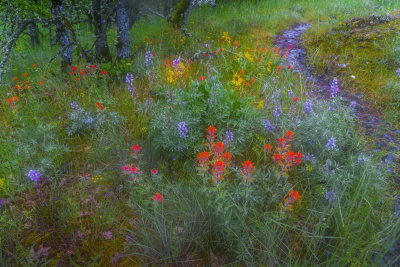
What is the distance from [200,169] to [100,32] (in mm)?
3976

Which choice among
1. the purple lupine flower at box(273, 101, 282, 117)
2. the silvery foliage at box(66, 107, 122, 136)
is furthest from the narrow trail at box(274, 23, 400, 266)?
the silvery foliage at box(66, 107, 122, 136)

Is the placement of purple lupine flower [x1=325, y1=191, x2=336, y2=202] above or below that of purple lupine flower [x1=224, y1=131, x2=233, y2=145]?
below

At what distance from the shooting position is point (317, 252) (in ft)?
6.12

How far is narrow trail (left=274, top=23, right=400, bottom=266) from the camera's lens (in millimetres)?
2490

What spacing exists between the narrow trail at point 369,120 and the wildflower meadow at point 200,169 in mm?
24

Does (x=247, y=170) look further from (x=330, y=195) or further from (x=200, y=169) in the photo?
(x=330, y=195)

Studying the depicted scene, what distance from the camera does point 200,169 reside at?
6.26 feet

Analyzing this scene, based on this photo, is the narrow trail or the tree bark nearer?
the narrow trail

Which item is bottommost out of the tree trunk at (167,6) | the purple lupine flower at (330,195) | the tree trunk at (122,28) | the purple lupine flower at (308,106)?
the purple lupine flower at (330,195)

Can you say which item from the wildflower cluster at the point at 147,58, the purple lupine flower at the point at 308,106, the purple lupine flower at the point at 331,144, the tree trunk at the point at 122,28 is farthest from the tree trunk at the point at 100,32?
the purple lupine flower at the point at 331,144

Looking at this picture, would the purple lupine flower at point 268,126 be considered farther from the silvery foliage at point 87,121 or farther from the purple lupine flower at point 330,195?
the silvery foliage at point 87,121

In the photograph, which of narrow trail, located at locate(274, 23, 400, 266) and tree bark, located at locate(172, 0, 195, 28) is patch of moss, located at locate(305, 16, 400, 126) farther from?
tree bark, located at locate(172, 0, 195, 28)

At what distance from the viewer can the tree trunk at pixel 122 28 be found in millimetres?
4457

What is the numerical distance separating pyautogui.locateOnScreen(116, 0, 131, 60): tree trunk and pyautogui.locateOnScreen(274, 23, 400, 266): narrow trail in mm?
3413
